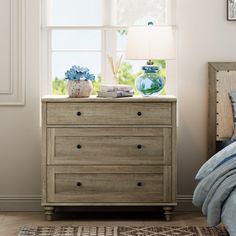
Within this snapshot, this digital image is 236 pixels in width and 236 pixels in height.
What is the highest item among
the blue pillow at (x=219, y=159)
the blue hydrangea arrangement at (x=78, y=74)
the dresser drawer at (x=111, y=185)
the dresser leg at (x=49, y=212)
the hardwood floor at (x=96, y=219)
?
the blue hydrangea arrangement at (x=78, y=74)

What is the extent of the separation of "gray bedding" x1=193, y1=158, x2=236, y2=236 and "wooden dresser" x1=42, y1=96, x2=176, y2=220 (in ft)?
2.22

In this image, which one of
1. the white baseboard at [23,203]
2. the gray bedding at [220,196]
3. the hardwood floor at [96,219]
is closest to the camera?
the gray bedding at [220,196]

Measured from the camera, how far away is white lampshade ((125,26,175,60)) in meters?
5.26

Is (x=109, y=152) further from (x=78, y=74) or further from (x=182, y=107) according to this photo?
(x=182, y=107)

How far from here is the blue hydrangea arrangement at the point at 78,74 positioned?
5.28 metres

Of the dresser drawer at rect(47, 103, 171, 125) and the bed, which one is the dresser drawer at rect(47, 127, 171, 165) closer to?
the dresser drawer at rect(47, 103, 171, 125)

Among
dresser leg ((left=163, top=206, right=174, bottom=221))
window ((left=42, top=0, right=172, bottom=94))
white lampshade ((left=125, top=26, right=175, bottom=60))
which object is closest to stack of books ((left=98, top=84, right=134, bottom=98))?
white lampshade ((left=125, top=26, right=175, bottom=60))

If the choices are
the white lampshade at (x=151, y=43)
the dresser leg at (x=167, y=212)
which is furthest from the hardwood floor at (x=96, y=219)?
the white lampshade at (x=151, y=43)

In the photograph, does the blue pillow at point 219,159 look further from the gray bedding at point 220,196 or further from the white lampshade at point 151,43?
the white lampshade at point 151,43

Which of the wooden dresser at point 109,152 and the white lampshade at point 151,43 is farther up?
the white lampshade at point 151,43

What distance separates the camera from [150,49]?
5266 millimetres

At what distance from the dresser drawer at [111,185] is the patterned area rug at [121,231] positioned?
0.28 meters

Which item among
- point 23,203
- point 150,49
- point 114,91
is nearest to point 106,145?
point 114,91

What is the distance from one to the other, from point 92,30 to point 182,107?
0.94m
